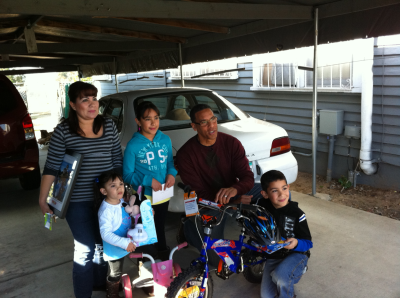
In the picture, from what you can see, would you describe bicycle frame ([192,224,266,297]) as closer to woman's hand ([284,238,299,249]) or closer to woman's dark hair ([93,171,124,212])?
woman's hand ([284,238,299,249])

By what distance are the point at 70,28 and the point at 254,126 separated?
360 cm

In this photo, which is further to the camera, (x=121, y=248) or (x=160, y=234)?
(x=160, y=234)

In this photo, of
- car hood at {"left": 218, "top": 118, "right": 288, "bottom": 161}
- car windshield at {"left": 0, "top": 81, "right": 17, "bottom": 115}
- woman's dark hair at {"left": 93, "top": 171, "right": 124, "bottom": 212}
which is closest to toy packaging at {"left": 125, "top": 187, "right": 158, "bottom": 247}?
woman's dark hair at {"left": 93, "top": 171, "right": 124, "bottom": 212}

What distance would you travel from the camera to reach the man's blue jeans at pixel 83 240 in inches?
99.3

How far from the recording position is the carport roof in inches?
146

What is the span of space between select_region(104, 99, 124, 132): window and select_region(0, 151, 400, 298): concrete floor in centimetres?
134

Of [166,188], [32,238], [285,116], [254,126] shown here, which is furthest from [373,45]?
[32,238]

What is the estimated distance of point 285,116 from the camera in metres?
7.28

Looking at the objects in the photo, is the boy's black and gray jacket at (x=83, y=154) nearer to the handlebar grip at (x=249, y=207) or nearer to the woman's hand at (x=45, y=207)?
the woman's hand at (x=45, y=207)

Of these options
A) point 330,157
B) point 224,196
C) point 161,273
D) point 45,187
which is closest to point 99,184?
point 45,187

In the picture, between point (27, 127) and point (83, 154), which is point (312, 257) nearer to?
point (83, 154)

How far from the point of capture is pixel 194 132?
154 inches

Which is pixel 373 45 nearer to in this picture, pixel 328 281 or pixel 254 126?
pixel 254 126

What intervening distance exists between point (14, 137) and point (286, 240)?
394 cm
